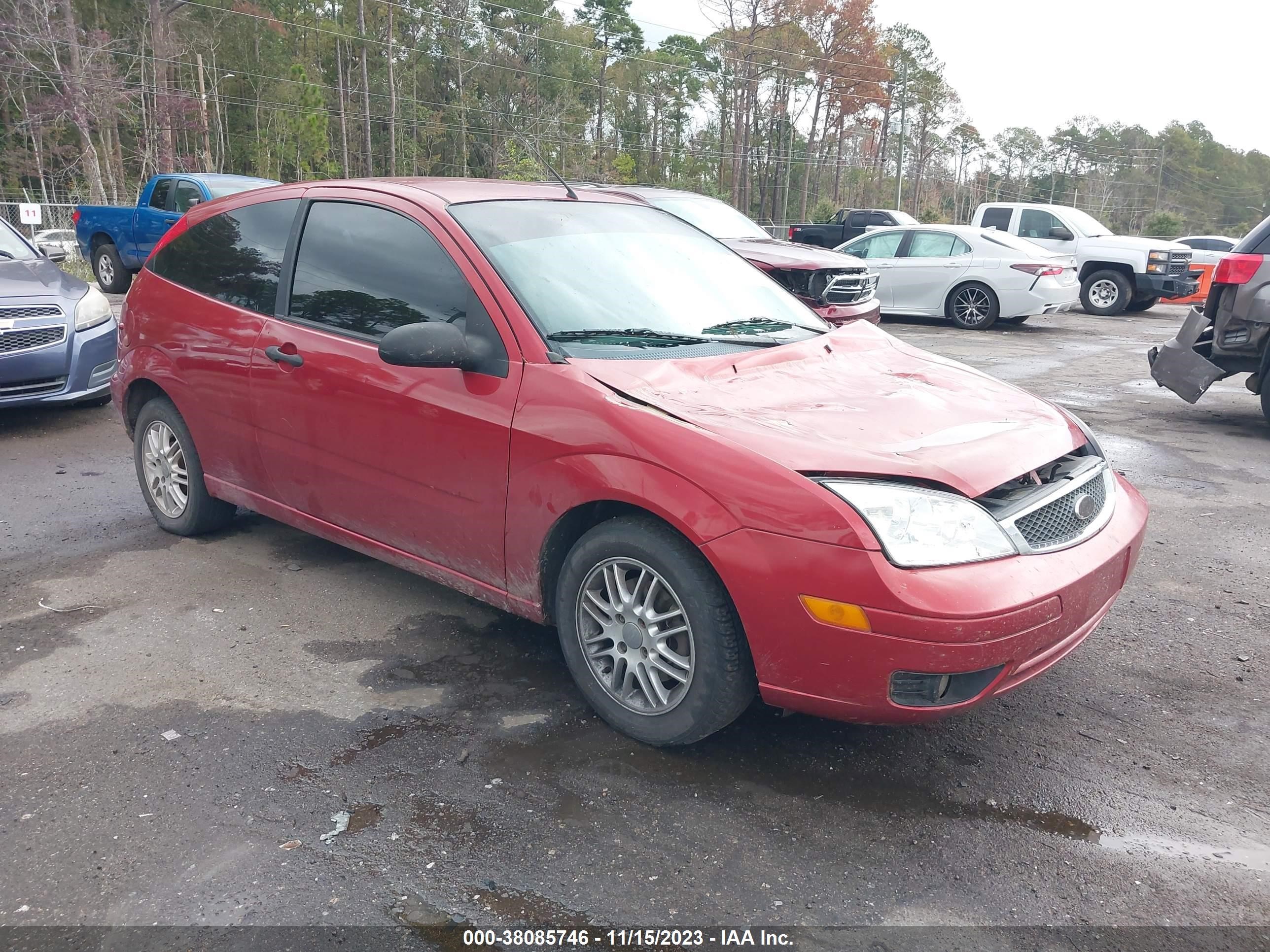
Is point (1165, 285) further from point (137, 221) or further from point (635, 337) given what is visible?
point (137, 221)

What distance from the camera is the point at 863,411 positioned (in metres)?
3.16

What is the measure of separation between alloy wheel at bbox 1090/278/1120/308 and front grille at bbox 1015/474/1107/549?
53.6ft

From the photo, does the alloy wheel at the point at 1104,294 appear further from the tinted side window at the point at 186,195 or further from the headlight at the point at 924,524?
the headlight at the point at 924,524

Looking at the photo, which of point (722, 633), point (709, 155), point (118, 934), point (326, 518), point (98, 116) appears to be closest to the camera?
point (118, 934)

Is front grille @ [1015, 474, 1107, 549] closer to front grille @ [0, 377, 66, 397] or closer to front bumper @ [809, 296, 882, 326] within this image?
front bumper @ [809, 296, 882, 326]

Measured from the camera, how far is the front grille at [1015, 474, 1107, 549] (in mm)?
2877

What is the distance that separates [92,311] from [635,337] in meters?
5.97

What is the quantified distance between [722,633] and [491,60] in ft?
190

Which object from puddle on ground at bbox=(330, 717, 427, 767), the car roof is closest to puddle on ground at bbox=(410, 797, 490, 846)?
puddle on ground at bbox=(330, 717, 427, 767)

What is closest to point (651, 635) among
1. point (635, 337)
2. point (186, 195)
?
point (635, 337)

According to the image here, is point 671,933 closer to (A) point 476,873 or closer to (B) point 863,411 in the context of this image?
(A) point 476,873

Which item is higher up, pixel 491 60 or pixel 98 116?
pixel 491 60

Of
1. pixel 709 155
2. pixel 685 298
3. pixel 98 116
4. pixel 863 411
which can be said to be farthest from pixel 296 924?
pixel 709 155

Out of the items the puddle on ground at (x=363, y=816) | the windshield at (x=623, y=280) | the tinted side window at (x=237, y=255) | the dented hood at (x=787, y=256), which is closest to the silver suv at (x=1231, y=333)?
the dented hood at (x=787, y=256)
